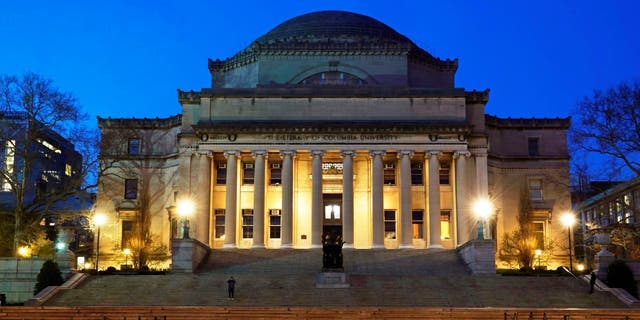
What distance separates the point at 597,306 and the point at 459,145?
20.1 m

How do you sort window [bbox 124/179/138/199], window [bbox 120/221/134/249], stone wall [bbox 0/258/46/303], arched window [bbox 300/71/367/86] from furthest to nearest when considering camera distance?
arched window [bbox 300/71/367/86] < window [bbox 124/179/138/199] < window [bbox 120/221/134/249] < stone wall [bbox 0/258/46/303]

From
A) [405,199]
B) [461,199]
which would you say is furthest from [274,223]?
[461,199]

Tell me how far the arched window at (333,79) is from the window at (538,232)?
55.5 ft

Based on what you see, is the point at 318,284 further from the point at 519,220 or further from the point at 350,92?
the point at 519,220

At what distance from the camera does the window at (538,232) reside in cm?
5570

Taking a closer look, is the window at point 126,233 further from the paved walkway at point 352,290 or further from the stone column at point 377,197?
the stone column at point 377,197

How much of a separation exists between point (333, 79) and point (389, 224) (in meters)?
12.9

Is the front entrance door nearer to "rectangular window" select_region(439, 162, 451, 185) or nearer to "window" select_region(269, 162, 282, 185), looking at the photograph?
"window" select_region(269, 162, 282, 185)

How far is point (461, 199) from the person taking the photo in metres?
53.0

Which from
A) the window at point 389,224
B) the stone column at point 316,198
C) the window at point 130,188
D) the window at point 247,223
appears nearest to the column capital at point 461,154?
the window at point 389,224

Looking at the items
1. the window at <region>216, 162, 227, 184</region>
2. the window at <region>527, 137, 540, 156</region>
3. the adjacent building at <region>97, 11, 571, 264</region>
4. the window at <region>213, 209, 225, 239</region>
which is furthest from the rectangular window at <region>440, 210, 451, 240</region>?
the window at <region>216, 162, 227, 184</region>

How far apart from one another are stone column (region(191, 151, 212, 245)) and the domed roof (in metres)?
13.9

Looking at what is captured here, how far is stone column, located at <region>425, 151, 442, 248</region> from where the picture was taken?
52344 mm

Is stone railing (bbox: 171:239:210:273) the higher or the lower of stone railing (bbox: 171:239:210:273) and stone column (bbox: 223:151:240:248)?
the lower
